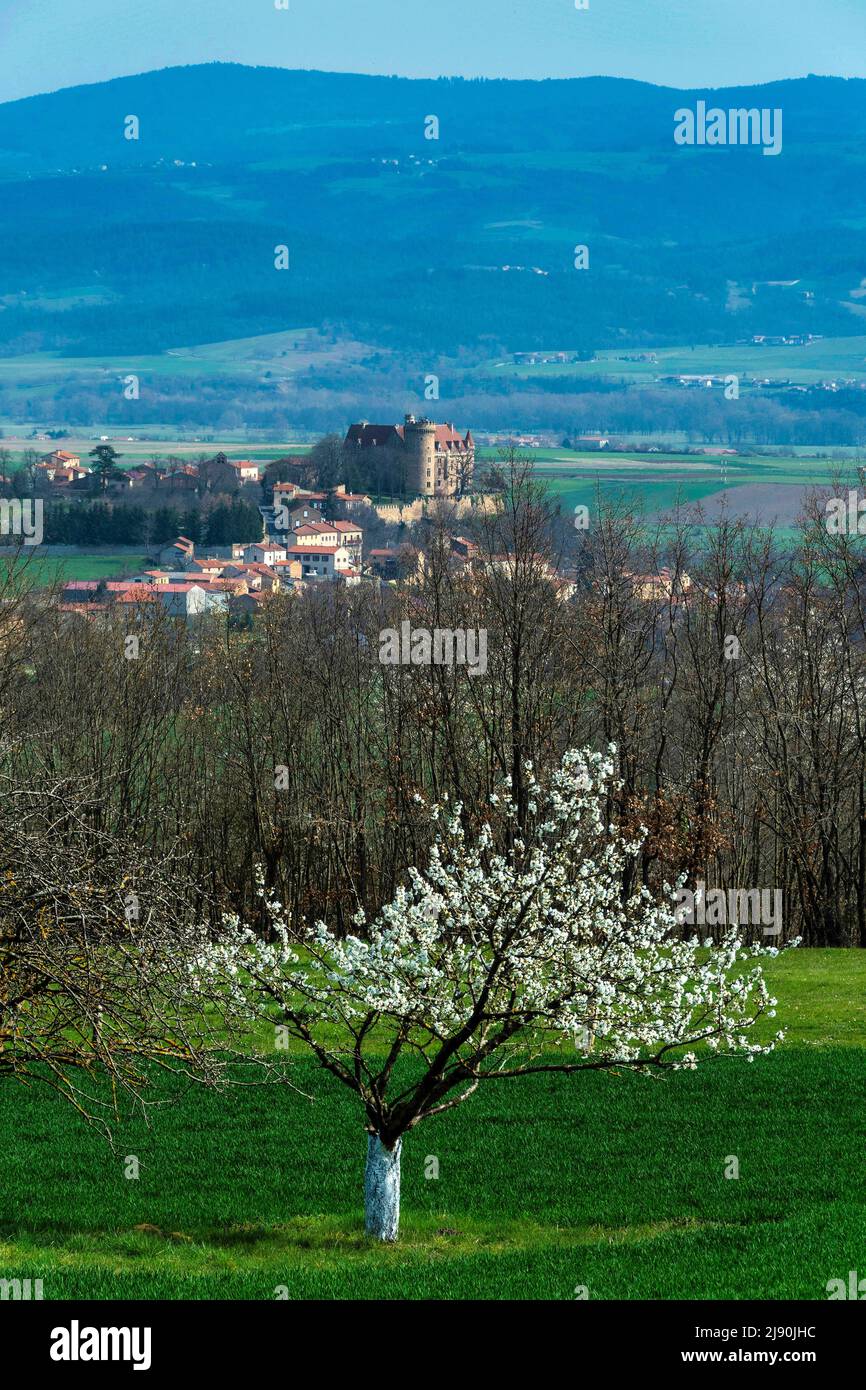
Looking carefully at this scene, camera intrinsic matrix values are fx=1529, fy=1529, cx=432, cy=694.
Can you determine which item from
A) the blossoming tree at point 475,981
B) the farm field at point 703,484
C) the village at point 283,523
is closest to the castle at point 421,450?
the village at point 283,523

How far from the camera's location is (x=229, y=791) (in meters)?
42.6

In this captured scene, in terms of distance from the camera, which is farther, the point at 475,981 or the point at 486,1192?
the point at 486,1192

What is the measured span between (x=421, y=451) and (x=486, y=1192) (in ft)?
529

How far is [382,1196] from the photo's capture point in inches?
560

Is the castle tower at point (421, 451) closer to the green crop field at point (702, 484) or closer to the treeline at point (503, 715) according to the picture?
the green crop field at point (702, 484)

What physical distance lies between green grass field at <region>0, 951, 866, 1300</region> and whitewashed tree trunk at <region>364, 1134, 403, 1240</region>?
0.22m

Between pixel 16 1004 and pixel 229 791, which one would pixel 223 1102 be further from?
pixel 229 791

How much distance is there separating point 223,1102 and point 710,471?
176705 mm

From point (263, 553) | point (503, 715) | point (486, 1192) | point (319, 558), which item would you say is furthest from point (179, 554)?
point (486, 1192)

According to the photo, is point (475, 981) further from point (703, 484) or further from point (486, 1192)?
point (703, 484)

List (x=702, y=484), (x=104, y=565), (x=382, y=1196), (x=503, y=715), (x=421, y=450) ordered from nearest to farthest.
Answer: (x=382, y=1196), (x=503, y=715), (x=104, y=565), (x=702, y=484), (x=421, y=450)

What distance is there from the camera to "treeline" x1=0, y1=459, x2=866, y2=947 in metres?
35.2

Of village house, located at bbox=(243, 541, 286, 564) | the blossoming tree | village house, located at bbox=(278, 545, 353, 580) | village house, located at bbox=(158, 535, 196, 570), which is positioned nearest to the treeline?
the blossoming tree

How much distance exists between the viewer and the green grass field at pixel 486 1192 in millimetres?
12406
